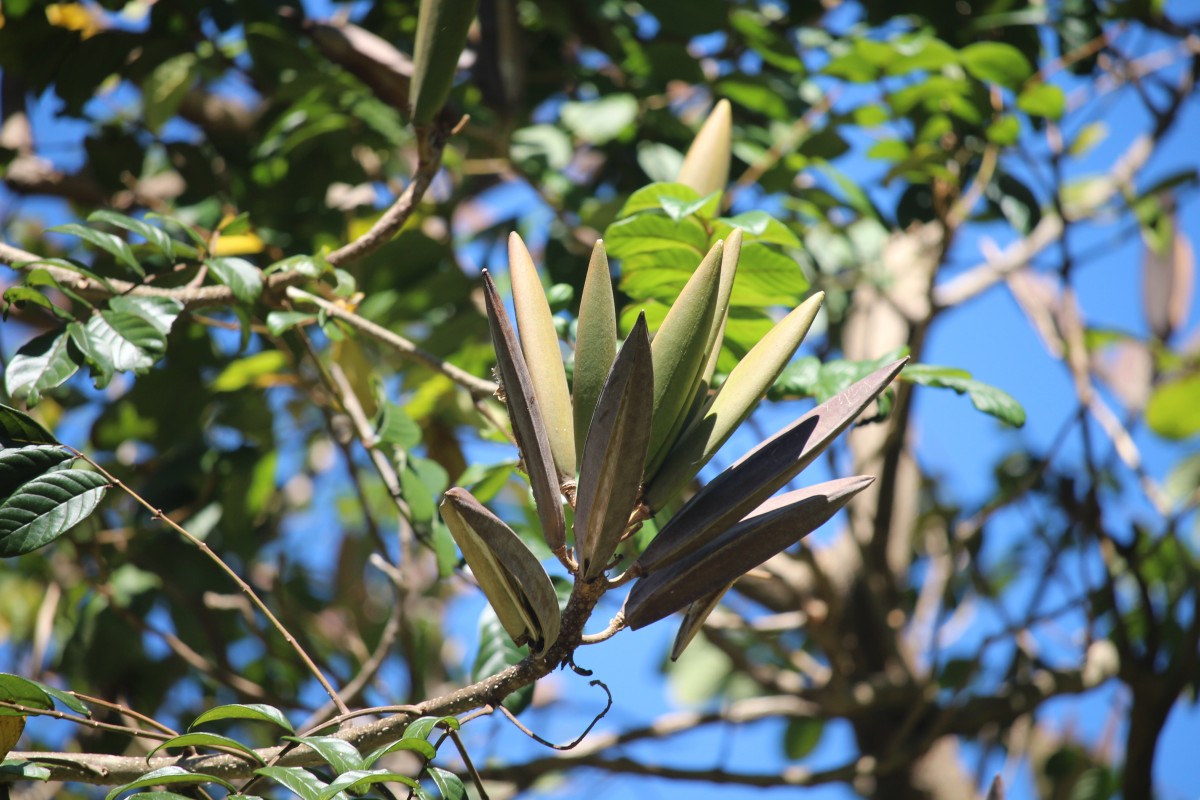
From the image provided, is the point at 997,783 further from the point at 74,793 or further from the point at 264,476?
the point at 74,793

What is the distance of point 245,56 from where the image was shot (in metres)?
1.92

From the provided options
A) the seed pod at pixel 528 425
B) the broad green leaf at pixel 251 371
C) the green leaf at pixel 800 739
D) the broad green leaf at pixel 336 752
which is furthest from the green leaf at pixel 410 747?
the green leaf at pixel 800 739

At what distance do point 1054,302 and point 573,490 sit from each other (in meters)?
2.04

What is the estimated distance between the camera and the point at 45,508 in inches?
29.9

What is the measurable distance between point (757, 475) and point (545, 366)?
16cm

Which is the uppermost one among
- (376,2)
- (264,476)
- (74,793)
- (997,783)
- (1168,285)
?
(1168,285)

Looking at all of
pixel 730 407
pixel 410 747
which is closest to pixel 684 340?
pixel 730 407

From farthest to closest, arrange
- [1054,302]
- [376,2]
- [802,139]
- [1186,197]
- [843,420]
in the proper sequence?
[1054,302] < [1186,197] < [376,2] < [802,139] < [843,420]

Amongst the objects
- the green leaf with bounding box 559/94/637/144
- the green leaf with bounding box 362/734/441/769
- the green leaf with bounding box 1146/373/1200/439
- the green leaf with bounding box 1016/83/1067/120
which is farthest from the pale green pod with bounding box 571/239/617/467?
the green leaf with bounding box 1146/373/1200/439

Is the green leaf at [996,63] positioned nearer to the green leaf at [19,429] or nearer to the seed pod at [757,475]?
the seed pod at [757,475]

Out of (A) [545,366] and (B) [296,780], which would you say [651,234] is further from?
(B) [296,780]

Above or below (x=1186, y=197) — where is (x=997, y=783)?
below

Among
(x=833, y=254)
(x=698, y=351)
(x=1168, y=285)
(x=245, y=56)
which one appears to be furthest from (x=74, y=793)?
(x=1168, y=285)

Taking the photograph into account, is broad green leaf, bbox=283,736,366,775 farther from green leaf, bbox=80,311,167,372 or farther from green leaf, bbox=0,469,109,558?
green leaf, bbox=80,311,167,372
